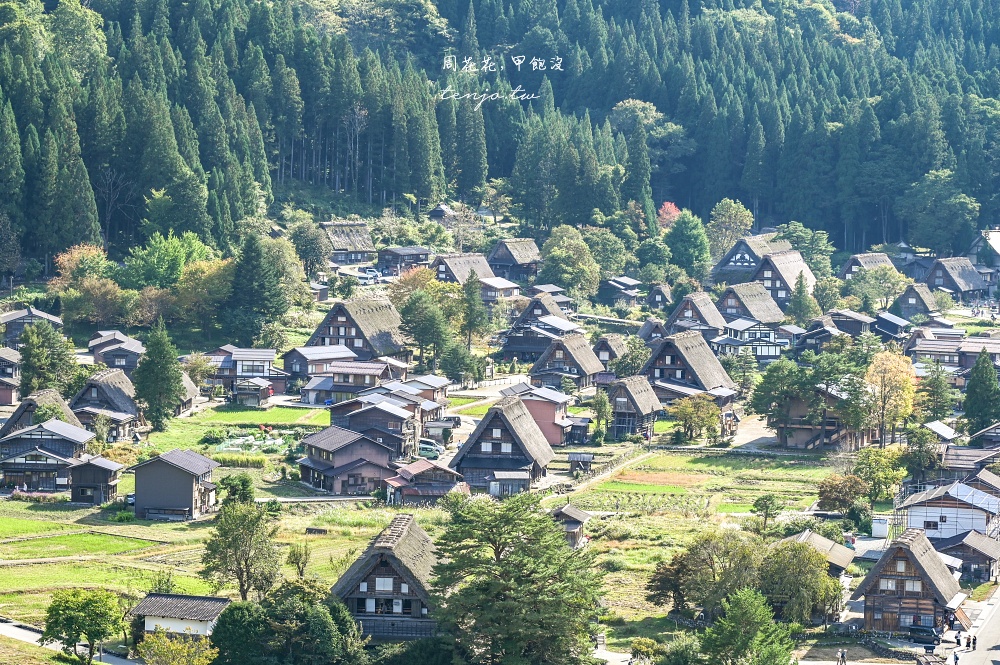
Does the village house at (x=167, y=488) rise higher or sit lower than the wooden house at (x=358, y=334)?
lower

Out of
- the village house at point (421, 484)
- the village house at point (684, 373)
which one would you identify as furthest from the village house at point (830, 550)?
the village house at point (684, 373)

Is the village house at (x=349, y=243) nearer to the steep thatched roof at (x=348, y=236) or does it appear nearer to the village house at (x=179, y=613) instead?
the steep thatched roof at (x=348, y=236)

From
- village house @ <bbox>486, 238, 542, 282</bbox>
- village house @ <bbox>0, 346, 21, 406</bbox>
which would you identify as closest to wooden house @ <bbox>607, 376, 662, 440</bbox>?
village house @ <bbox>0, 346, 21, 406</bbox>

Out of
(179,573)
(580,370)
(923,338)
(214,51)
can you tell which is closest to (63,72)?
(214,51)

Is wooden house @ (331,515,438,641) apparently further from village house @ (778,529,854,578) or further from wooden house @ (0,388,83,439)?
wooden house @ (0,388,83,439)

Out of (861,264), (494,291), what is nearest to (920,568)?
(494,291)

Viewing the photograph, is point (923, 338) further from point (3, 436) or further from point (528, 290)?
point (3, 436)
